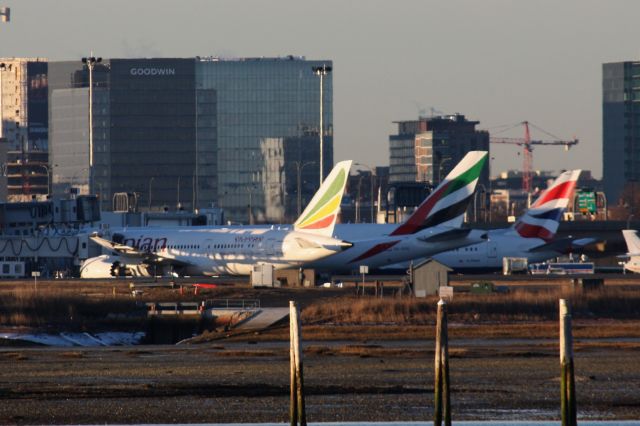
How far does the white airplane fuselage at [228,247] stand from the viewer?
97.1m

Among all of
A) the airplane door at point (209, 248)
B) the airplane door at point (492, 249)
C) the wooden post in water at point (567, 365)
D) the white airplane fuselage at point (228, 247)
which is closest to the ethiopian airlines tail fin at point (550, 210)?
the airplane door at point (492, 249)

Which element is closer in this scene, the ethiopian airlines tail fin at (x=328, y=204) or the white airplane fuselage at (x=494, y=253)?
the ethiopian airlines tail fin at (x=328, y=204)

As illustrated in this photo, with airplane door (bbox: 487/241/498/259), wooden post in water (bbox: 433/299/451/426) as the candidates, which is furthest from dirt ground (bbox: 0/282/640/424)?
airplane door (bbox: 487/241/498/259)

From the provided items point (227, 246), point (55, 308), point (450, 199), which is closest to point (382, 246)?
point (450, 199)

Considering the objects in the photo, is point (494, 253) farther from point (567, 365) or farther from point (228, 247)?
point (567, 365)

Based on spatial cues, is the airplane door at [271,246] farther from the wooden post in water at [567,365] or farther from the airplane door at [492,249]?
the wooden post in water at [567,365]

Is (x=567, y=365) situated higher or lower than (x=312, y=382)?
higher

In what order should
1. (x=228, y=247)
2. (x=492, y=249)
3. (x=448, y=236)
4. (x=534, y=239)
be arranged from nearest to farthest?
1. (x=448, y=236)
2. (x=228, y=247)
3. (x=534, y=239)
4. (x=492, y=249)

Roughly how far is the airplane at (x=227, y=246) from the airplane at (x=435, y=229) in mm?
1937

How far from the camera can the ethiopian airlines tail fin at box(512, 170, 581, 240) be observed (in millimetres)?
107938

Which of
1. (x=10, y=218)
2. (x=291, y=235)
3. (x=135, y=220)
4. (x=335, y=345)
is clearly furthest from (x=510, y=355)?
(x=135, y=220)

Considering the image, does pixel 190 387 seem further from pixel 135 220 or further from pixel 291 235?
pixel 135 220

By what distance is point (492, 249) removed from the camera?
112 metres

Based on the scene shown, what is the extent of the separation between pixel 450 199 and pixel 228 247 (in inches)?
635
